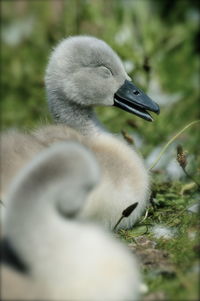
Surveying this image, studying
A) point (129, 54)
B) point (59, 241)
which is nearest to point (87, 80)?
point (59, 241)

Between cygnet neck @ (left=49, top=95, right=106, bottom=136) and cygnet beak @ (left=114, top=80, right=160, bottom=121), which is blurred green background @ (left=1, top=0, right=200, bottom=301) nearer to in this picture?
cygnet beak @ (left=114, top=80, right=160, bottom=121)

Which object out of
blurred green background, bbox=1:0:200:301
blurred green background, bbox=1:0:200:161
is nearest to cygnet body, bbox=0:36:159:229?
blurred green background, bbox=1:0:200:301

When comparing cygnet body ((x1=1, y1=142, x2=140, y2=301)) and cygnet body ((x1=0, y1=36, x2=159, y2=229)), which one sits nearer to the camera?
cygnet body ((x1=1, y1=142, x2=140, y2=301))

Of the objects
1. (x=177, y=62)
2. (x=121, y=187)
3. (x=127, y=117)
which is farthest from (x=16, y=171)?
(x=177, y=62)

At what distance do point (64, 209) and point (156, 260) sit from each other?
3.11ft

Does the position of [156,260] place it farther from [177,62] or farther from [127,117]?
[177,62]

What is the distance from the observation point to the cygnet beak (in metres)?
4.45

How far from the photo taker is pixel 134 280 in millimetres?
2660

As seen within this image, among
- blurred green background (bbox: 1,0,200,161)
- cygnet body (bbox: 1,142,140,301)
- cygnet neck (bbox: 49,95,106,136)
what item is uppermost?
cygnet body (bbox: 1,142,140,301)

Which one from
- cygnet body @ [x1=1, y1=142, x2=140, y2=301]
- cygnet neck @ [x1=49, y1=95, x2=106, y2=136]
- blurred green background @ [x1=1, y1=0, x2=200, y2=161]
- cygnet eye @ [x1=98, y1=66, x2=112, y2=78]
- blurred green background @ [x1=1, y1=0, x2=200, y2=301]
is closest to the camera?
cygnet body @ [x1=1, y1=142, x2=140, y2=301]

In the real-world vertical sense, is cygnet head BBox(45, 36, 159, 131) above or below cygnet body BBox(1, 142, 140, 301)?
below

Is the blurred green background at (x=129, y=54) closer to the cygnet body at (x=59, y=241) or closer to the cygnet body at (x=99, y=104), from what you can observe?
the cygnet body at (x=99, y=104)

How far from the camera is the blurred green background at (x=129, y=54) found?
6422mm

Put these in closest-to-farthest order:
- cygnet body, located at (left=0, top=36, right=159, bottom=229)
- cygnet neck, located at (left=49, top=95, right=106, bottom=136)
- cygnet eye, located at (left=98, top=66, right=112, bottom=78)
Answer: cygnet body, located at (left=0, top=36, right=159, bottom=229) < cygnet neck, located at (left=49, top=95, right=106, bottom=136) < cygnet eye, located at (left=98, top=66, right=112, bottom=78)
